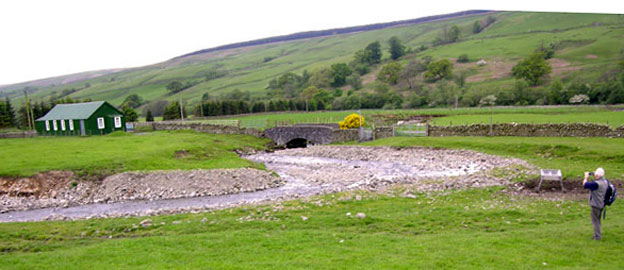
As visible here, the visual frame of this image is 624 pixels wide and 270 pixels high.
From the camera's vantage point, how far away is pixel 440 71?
117375 millimetres

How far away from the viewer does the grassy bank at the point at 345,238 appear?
10.7 meters

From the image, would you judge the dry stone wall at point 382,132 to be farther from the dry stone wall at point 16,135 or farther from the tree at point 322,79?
the tree at point 322,79

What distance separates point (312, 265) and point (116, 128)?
210 feet

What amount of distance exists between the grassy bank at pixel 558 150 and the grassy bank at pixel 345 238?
812 centimetres

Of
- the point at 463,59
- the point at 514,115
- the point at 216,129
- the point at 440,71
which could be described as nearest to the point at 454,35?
the point at 463,59

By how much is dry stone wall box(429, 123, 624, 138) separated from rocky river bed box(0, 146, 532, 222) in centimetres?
880

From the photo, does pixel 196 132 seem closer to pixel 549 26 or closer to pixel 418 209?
pixel 418 209

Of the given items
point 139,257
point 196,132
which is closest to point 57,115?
point 196,132

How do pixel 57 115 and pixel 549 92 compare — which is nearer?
pixel 57 115

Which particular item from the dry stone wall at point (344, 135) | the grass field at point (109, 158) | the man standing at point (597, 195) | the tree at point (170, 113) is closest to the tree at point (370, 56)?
the tree at point (170, 113)

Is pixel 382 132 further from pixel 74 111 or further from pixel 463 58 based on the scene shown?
pixel 463 58

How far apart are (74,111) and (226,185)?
49734 mm

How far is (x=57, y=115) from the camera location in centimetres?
6538

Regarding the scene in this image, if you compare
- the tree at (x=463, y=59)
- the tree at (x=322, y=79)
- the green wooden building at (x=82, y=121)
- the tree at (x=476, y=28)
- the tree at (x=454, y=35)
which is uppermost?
the tree at (x=476, y=28)
